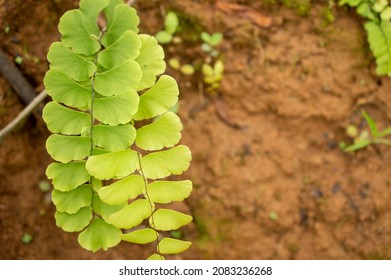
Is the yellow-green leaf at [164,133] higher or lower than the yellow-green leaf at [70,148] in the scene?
lower

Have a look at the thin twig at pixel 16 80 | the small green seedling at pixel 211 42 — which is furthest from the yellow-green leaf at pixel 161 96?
the small green seedling at pixel 211 42

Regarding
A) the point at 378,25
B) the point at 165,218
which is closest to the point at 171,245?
the point at 165,218

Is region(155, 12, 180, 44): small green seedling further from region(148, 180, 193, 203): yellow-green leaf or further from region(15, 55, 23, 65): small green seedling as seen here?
region(148, 180, 193, 203): yellow-green leaf

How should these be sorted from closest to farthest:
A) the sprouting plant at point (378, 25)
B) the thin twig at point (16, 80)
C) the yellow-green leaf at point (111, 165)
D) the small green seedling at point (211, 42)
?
1. the yellow-green leaf at point (111, 165)
2. the thin twig at point (16, 80)
3. the sprouting plant at point (378, 25)
4. the small green seedling at point (211, 42)

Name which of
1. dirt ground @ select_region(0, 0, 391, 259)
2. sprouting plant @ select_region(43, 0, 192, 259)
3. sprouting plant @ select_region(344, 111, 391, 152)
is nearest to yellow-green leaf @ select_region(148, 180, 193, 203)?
sprouting plant @ select_region(43, 0, 192, 259)

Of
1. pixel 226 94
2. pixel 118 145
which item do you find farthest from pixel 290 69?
pixel 118 145

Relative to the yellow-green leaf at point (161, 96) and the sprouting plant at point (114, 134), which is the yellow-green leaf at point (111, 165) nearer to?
the sprouting plant at point (114, 134)
